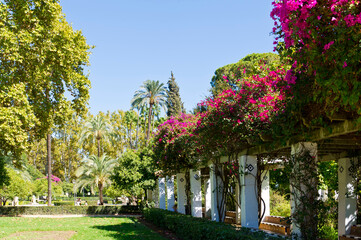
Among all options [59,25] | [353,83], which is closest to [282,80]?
[353,83]

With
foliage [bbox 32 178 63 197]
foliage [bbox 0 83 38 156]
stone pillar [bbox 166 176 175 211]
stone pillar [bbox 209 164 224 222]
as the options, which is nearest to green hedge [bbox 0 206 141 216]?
foliage [bbox 0 83 38 156]

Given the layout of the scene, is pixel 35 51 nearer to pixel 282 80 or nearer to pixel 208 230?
pixel 208 230

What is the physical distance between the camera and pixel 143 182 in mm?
28828

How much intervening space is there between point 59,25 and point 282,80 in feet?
59.9

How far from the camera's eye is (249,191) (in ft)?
35.7

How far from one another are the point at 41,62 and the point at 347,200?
17.6 m

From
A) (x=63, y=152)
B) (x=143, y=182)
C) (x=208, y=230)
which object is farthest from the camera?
(x=63, y=152)

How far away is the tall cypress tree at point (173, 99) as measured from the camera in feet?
166

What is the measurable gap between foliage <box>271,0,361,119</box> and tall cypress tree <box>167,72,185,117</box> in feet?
145

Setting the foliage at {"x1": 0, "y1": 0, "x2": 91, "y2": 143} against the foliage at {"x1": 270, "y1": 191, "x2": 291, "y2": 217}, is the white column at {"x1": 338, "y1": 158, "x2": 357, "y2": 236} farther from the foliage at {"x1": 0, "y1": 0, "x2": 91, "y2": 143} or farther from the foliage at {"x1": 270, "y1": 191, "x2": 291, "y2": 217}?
the foliage at {"x1": 0, "y1": 0, "x2": 91, "y2": 143}

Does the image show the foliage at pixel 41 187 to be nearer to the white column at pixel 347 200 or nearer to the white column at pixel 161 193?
the white column at pixel 161 193

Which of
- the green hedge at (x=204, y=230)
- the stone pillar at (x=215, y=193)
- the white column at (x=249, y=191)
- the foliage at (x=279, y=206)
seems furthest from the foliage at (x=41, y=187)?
the white column at (x=249, y=191)

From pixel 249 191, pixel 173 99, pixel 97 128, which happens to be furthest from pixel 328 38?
pixel 97 128

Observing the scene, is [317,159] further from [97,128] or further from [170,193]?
[97,128]
